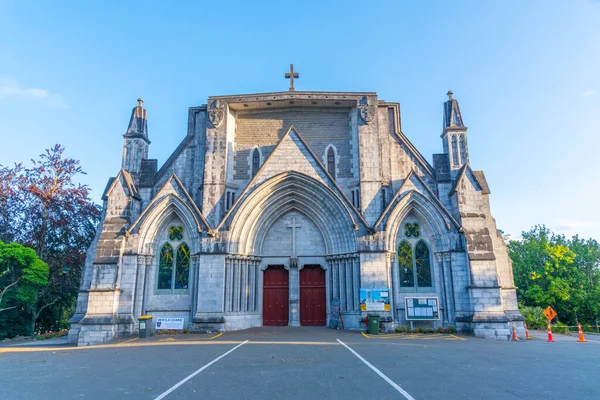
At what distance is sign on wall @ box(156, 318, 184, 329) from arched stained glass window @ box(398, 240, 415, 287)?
34.1 ft

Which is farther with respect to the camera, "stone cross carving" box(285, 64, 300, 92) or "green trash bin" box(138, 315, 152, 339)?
"stone cross carving" box(285, 64, 300, 92)

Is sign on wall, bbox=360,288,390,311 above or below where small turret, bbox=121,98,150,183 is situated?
below

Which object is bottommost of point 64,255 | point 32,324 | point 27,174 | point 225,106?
point 32,324

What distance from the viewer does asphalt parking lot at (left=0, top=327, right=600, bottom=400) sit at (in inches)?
255

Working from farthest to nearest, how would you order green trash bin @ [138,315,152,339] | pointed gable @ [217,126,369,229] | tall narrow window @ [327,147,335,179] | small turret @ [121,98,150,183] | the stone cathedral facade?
tall narrow window @ [327,147,335,179]
small turret @ [121,98,150,183]
pointed gable @ [217,126,369,229]
the stone cathedral facade
green trash bin @ [138,315,152,339]

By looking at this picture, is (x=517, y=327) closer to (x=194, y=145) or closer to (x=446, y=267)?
(x=446, y=267)

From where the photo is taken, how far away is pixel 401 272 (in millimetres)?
18906

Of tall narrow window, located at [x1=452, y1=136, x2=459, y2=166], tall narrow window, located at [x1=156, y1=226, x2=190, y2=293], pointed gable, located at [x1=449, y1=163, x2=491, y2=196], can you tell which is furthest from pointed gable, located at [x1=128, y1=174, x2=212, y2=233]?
tall narrow window, located at [x1=452, y1=136, x2=459, y2=166]

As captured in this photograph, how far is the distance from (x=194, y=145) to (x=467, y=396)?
17947 mm

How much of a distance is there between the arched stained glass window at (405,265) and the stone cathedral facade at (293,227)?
0.05 m

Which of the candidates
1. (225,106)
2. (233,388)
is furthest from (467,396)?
(225,106)

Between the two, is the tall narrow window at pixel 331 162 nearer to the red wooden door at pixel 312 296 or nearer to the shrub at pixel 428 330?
the red wooden door at pixel 312 296

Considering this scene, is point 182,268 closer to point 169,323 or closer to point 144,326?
point 169,323

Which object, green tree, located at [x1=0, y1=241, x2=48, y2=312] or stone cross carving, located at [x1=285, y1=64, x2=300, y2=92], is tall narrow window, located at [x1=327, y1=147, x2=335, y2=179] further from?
green tree, located at [x1=0, y1=241, x2=48, y2=312]
